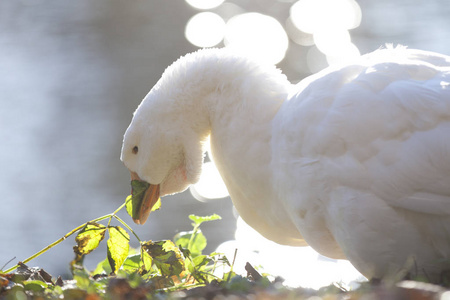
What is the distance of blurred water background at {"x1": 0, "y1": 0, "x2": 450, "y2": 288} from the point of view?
10.6 metres

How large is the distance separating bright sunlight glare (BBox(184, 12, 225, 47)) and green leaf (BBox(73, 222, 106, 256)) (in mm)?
10772

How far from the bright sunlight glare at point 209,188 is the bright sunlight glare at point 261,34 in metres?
2.88

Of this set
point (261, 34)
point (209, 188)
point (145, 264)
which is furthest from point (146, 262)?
point (261, 34)

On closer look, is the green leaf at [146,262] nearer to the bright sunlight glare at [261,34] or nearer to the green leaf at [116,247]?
the green leaf at [116,247]

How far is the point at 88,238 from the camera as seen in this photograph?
3523 mm

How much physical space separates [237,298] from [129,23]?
48.4ft

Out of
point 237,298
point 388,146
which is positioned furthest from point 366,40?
point 237,298

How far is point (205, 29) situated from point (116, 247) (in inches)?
482

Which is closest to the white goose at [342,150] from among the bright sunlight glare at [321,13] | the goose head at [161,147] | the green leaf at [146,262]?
the goose head at [161,147]

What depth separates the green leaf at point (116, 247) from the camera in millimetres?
3539

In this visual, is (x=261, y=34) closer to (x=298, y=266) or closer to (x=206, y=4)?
(x=206, y=4)

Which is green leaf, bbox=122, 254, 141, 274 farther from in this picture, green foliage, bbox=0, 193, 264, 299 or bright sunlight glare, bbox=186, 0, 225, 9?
bright sunlight glare, bbox=186, 0, 225, 9

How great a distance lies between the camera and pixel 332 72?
3414mm

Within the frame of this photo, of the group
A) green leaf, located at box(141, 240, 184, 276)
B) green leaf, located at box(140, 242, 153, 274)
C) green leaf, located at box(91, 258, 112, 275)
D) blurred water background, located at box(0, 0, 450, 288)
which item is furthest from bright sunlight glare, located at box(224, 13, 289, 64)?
green leaf, located at box(141, 240, 184, 276)
